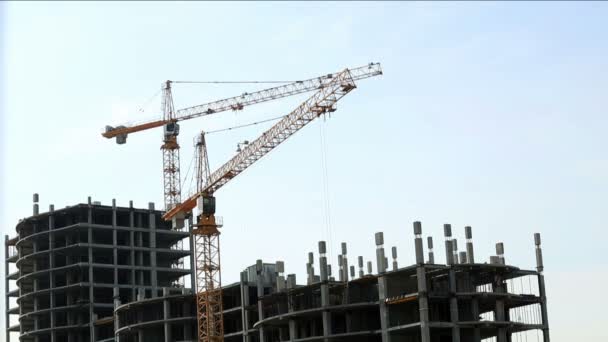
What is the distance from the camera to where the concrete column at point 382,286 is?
461 feet

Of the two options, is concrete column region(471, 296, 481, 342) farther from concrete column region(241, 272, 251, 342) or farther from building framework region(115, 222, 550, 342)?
concrete column region(241, 272, 251, 342)

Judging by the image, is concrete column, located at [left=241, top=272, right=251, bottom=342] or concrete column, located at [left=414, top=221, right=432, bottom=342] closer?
concrete column, located at [left=414, top=221, right=432, bottom=342]

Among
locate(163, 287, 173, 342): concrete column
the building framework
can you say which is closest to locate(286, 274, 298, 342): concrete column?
the building framework

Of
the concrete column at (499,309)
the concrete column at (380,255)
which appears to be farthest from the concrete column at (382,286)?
the concrete column at (499,309)

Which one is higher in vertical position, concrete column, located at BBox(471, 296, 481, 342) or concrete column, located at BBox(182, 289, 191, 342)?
concrete column, located at BBox(182, 289, 191, 342)

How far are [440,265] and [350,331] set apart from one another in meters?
14.3

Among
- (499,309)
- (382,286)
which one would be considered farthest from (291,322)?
(499,309)

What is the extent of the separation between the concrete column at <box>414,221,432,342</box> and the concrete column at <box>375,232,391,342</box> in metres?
4.21

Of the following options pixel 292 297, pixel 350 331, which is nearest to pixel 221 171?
pixel 292 297

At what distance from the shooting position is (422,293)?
138 m

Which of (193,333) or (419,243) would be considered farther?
(193,333)

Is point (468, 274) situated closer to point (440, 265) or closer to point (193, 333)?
point (440, 265)

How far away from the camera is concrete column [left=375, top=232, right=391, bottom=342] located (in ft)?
461

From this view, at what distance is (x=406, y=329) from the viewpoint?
140 metres
